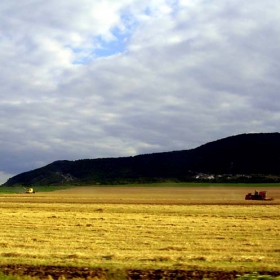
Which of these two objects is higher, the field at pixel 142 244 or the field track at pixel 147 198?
the field track at pixel 147 198

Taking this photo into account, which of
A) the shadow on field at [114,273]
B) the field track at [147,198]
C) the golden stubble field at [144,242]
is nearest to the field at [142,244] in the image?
the golden stubble field at [144,242]

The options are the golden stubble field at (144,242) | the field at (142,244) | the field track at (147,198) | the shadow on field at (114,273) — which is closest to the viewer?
the shadow on field at (114,273)

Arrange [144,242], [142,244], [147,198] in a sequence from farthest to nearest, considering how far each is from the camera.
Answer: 1. [147,198]
2. [144,242]
3. [142,244]

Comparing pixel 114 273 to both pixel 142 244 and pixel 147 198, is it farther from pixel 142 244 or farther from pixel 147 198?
pixel 147 198

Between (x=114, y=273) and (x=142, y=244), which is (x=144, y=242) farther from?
(x=114, y=273)

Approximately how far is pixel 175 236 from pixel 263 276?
41.2ft

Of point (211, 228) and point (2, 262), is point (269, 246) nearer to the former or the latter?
point (211, 228)

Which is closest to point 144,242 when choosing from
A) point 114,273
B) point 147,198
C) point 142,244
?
point 142,244

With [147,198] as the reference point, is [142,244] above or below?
below

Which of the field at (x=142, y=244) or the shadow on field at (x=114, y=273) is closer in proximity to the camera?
the shadow on field at (x=114, y=273)

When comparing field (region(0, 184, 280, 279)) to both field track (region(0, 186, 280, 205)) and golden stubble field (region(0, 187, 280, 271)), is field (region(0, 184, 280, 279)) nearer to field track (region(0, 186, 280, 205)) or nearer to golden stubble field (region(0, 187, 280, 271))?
golden stubble field (region(0, 187, 280, 271))

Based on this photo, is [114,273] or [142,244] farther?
[142,244]

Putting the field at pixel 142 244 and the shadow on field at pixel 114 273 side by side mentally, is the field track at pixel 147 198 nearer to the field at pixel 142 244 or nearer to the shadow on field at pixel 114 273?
the field at pixel 142 244

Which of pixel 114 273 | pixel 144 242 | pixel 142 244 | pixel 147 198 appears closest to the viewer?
pixel 114 273
